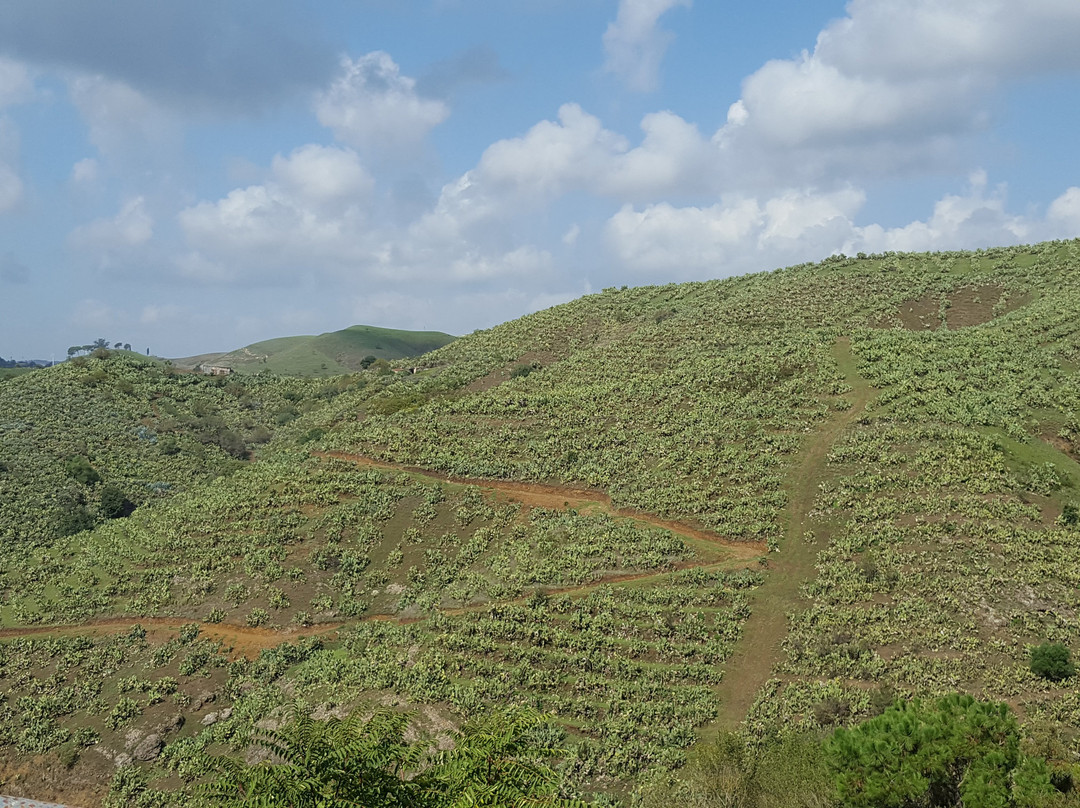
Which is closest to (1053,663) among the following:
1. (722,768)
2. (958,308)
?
(722,768)

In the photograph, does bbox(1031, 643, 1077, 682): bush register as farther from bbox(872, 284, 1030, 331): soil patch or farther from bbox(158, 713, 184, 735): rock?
bbox(872, 284, 1030, 331): soil patch

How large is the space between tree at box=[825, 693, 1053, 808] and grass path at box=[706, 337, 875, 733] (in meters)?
10.4

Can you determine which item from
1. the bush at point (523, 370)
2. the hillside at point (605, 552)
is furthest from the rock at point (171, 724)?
the bush at point (523, 370)

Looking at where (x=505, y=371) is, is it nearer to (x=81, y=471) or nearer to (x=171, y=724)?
(x=81, y=471)

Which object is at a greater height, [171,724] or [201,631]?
[201,631]

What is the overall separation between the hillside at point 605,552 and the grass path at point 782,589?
140 mm

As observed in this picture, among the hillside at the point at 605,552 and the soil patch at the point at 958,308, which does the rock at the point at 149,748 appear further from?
the soil patch at the point at 958,308

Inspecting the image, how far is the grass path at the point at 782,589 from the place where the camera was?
32.6 m

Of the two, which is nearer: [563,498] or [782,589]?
[782,589]

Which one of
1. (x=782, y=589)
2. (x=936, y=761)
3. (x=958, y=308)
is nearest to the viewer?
(x=936, y=761)

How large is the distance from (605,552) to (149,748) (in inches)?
907

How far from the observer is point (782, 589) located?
124 ft

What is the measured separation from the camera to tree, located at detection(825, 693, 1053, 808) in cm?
1925

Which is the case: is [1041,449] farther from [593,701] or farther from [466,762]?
[466,762]
